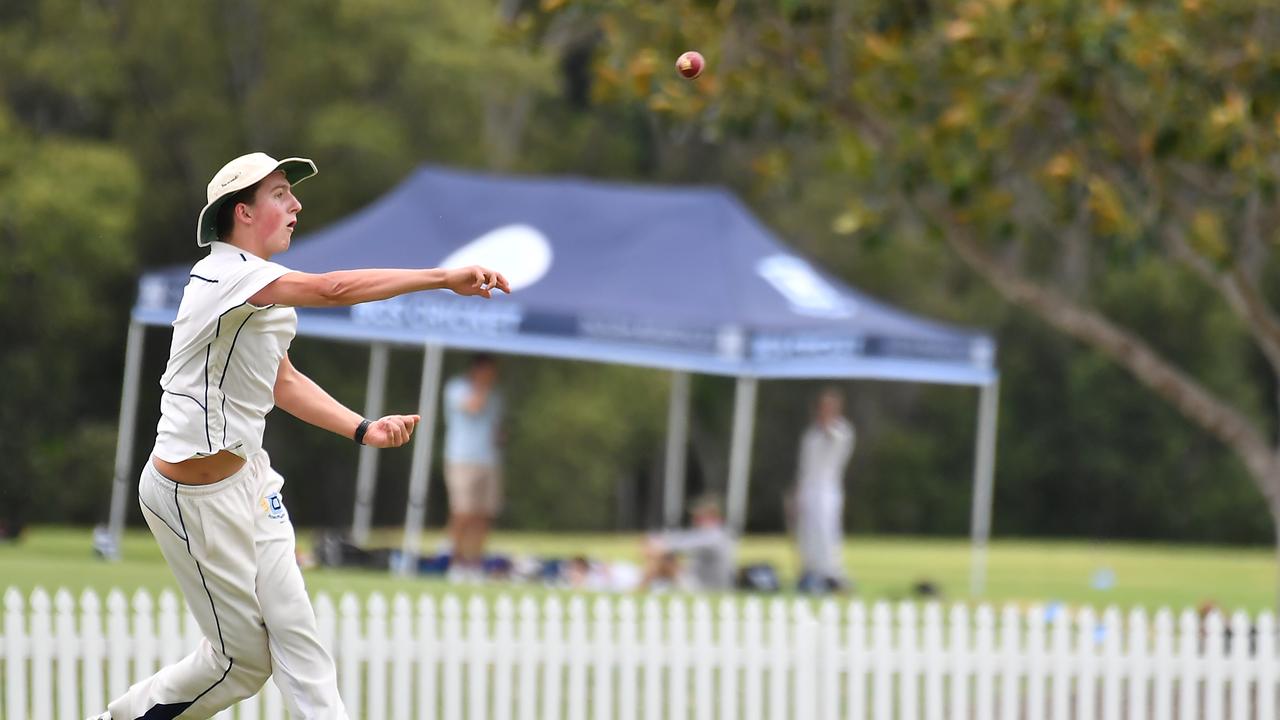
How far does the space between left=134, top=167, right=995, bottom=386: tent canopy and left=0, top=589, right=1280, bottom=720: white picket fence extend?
487 cm

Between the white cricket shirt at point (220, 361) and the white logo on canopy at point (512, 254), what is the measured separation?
25.9 feet

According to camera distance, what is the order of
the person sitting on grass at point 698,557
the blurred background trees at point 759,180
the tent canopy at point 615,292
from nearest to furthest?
1. the blurred background trees at point 759,180
2. the tent canopy at point 615,292
3. the person sitting on grass at point 698,557

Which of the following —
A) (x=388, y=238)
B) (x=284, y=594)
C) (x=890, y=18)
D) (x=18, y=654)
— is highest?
(x=890, y=18)

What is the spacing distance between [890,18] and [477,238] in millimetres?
4225

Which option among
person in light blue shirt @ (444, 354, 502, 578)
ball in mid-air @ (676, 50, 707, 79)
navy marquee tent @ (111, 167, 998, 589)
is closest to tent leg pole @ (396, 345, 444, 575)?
navy marquee tent @ (111, 167, 998, 589)

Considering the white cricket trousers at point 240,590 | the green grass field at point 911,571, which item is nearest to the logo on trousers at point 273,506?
the white cricket trousers at point 240,590

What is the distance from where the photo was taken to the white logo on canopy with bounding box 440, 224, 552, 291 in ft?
43.5

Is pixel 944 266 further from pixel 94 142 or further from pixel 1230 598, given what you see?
pixel 1230 598

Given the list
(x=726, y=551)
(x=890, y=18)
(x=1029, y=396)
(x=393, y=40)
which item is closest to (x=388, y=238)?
(x=726, y=551)

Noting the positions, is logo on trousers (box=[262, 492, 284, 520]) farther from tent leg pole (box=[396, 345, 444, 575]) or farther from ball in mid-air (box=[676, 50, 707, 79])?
tent leg pole (box=[396, 345, 444, 575])

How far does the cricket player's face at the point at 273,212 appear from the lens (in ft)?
16.8

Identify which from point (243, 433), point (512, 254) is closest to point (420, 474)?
point (512, 254)

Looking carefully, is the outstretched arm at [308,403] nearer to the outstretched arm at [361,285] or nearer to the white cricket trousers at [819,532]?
the outstretched arm at [361,285]

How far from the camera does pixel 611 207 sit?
14.2 meters
